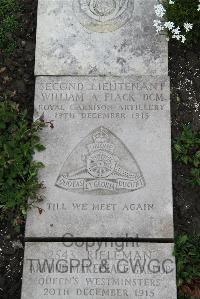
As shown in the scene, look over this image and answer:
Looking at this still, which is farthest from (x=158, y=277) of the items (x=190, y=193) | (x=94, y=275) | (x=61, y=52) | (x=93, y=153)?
(x=61, y=52)

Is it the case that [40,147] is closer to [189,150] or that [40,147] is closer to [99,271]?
[99,271]

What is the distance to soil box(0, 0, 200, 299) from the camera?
405cm

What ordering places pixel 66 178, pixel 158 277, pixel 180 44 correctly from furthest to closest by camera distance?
pixel 180 44 → pixel 66 178 → pixel 158 277

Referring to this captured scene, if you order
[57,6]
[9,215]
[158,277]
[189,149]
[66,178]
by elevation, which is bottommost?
[158,277]

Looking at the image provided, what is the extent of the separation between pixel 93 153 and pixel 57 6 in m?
1.41

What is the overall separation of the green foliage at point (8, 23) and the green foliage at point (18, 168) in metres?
0.76

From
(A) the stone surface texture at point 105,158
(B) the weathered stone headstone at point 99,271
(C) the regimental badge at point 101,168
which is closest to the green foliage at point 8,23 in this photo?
(A) the stone surface texture at point 105,158

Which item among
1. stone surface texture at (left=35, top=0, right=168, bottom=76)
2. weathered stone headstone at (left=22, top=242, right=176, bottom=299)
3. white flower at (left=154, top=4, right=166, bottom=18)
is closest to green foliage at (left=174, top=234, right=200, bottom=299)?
weathered stone headstone at (left=22, top=242, right=176, bottom=299)

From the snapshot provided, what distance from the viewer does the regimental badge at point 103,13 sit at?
446cm

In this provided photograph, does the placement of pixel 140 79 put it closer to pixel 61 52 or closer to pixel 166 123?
pixel 166 123

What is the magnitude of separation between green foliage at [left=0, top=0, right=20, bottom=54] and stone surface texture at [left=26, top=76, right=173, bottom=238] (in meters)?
0.62

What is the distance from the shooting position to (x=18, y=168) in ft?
13.3

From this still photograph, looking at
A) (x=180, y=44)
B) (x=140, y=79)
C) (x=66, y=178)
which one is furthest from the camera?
(x=180, y=44)

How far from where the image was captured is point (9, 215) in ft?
13.4
